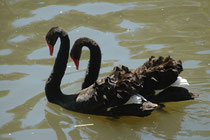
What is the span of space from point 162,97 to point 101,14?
13.8 feet

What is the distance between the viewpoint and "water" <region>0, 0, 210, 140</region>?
5934 mm

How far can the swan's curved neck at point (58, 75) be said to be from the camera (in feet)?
22.3

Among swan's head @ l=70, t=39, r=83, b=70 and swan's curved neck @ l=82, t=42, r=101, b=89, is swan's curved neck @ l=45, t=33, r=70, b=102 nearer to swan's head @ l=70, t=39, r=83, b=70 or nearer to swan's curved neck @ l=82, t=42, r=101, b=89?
swan's head @ l=70, t=39, r=83, b=70

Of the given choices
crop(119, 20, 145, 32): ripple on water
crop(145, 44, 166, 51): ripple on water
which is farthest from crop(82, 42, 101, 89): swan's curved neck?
crop(119, 20, 145, 32): ripple on water

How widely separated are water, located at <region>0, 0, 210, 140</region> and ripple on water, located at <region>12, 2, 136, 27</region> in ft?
0.07

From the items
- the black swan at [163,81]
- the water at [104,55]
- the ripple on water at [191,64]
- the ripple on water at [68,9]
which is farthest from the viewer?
the ripple on water at [68,9]

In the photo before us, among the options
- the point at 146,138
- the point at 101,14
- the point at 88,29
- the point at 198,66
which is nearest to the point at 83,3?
the point at 101,14

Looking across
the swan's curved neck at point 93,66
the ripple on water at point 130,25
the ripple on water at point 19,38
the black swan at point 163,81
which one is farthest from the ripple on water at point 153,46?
the ripple on water at point 19,38

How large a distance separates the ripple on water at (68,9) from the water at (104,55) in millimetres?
22

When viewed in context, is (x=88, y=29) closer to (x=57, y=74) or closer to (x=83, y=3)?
(x=83, y=3)

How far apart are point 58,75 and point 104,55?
167cm

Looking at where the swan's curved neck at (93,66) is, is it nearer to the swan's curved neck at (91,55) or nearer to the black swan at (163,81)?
the swan's curved neck at (91,55)

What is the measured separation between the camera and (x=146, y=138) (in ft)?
18.2

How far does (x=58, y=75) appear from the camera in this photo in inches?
272
